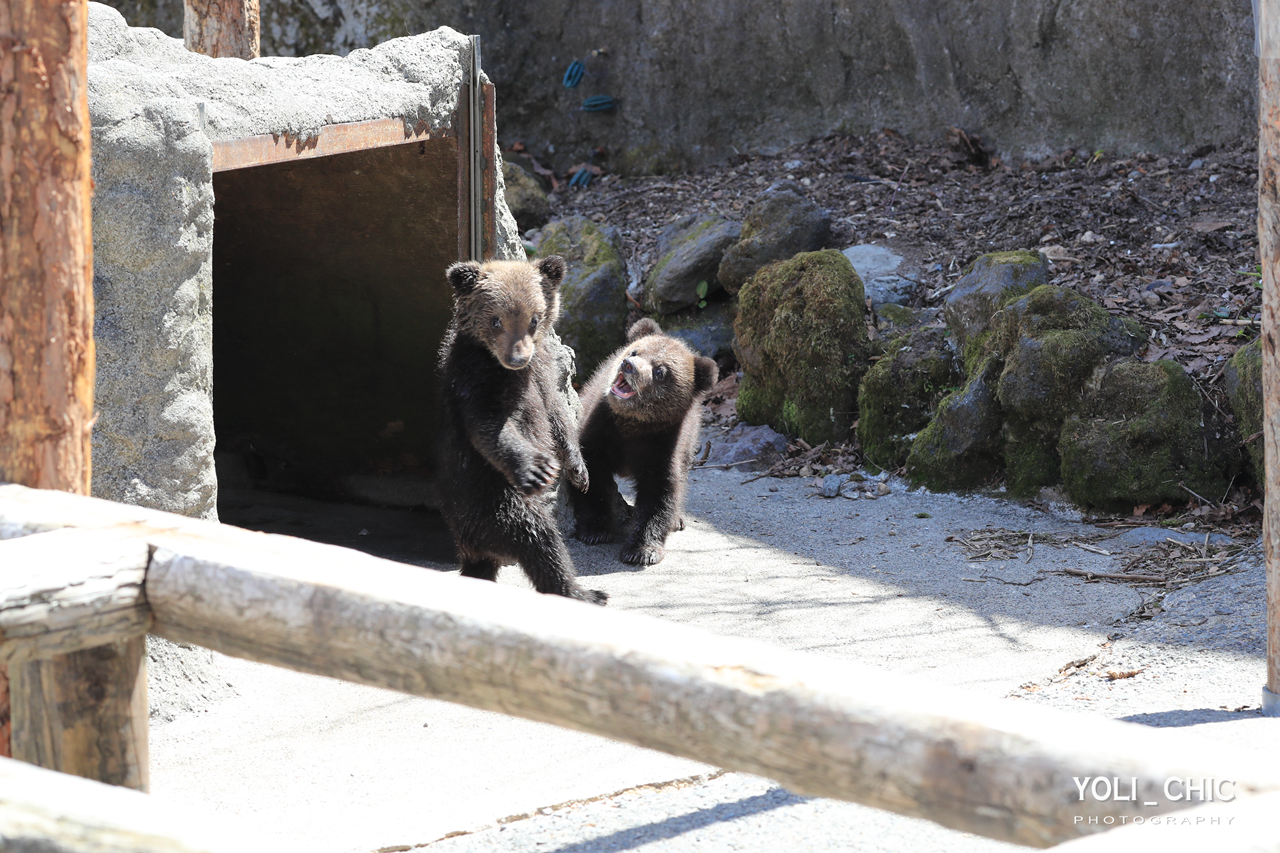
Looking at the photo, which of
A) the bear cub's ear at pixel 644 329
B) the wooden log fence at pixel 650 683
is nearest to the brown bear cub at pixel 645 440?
the bear cub's ear at pixel 644 329

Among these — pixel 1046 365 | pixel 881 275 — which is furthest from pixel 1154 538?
pixel 881 275

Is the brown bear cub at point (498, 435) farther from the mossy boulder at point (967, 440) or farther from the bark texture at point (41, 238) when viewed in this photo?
the mossy boulder at point (967, 440)

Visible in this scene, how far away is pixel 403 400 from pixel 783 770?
19.5ft

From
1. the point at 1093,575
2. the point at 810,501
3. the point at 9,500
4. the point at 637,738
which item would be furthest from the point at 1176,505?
the point at 9,500

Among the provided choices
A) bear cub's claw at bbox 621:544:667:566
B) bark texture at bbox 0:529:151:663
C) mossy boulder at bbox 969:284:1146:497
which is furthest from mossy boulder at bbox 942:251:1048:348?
bark texture at bbox 0:529:151:663

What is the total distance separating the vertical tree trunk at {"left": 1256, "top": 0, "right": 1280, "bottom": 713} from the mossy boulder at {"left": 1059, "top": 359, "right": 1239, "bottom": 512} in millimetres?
2400

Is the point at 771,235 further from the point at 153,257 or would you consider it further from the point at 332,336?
the point at 153,257

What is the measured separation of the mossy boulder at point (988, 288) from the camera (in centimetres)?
696

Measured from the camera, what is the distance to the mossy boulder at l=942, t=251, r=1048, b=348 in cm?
696

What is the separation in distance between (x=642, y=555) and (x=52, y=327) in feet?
12.0

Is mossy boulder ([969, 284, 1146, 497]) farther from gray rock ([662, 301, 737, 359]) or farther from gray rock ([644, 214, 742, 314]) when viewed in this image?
gray rock ([644, 214, 742, 314])

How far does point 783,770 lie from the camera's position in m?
1.64

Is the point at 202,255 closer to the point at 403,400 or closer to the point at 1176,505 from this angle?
the point at 403,400

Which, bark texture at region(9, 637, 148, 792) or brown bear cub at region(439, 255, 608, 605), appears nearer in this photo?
bark texture at region(9, 637, 148, 792)
